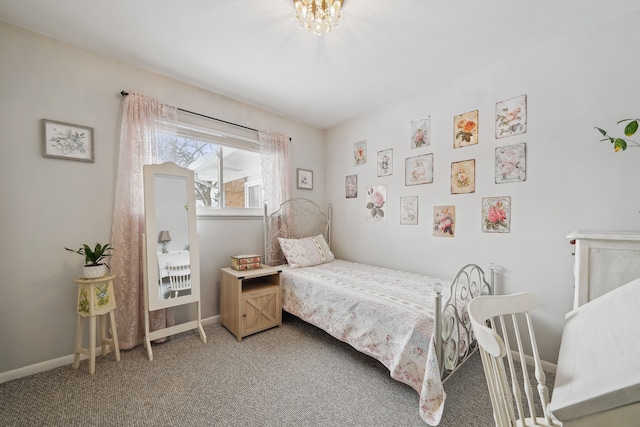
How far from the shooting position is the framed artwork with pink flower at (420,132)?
2.61 m

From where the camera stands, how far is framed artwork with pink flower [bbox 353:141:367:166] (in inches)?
128

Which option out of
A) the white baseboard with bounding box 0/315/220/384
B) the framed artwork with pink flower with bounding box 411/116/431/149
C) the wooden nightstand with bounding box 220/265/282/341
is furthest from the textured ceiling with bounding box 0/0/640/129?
the white baseboard with bounding box 0/315/220/384

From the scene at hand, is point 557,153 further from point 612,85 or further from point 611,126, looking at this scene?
point 612,85

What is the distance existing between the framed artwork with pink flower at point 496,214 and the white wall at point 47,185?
132 inches

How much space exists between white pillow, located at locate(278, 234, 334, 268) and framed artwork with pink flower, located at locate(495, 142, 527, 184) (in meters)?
2.04

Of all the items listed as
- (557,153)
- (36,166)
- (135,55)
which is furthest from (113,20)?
(557,153)

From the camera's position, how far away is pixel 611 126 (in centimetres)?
170

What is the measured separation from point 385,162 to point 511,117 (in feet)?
4.12

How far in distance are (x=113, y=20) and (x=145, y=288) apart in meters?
2.07

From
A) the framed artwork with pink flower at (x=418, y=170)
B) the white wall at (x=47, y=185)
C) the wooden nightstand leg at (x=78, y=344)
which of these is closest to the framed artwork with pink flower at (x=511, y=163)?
the framed artwork with pink flower at (x=418, y=170)

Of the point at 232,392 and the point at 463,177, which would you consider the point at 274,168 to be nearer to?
the point at 463,177

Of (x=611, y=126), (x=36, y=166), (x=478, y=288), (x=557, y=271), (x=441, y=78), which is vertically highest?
(x=441, y=78)

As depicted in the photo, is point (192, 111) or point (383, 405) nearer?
point (383, 405)

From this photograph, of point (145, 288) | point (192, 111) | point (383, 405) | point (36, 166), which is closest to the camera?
point (383, 405)
